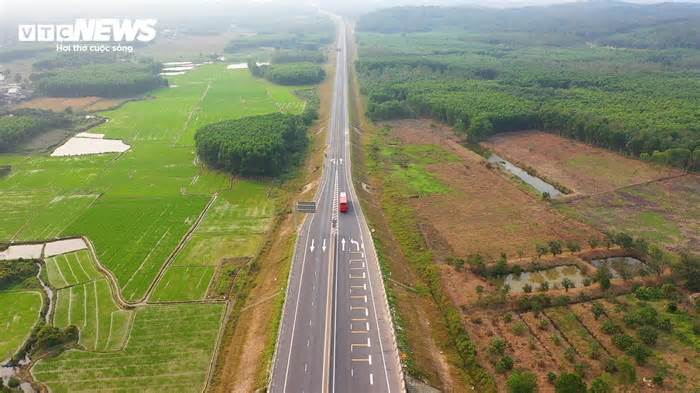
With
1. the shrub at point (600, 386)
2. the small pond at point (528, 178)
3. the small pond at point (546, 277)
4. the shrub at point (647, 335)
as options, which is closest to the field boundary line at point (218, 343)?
the small pond at point (546, 277)

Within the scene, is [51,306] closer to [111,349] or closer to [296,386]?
[111,349]

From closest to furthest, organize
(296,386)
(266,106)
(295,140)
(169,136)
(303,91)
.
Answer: (296,386), (295,140), (169,136), (266,106), (303,91)

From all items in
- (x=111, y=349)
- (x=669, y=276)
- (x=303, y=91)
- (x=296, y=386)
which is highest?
(x=303, y=91)

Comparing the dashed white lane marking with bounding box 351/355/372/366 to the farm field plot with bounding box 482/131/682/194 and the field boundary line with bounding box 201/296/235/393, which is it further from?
the farm field plot with bounding box 482/131/682/194

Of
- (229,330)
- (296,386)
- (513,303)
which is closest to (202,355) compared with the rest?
(229,330)

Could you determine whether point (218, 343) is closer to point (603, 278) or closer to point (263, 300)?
point (263, 300)

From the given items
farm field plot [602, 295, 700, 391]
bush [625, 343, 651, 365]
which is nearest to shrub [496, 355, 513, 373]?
bush [625, 343, 651, 365]
